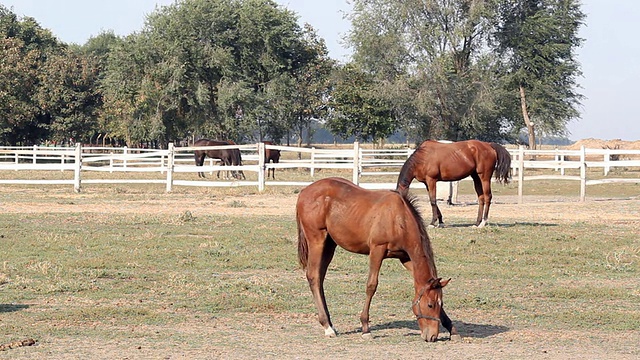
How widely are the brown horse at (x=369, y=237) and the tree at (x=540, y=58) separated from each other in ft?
140

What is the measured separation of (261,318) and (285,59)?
46672mm

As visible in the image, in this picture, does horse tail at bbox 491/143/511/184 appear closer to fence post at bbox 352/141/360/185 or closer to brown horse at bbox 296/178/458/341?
fence post at bbox 352/141/360/185

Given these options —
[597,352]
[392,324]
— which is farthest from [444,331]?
[597,352]

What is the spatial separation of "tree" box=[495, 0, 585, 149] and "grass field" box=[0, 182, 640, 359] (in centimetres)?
3239

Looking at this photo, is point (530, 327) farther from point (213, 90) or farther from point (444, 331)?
point (213, 90)

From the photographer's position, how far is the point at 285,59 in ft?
180

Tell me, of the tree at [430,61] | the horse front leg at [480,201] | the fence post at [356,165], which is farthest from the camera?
the tree at [430,61]

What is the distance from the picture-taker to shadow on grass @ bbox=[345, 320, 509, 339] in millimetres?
8414

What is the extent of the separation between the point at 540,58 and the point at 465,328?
43.9 meters

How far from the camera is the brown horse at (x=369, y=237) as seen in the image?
7781mm

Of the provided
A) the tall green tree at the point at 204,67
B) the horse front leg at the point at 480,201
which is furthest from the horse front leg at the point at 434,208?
the tall green tree at the point at 204,67

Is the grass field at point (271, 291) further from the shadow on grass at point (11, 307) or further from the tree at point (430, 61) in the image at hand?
the tree at point (430, 61)

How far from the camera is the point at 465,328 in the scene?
28.5 feet

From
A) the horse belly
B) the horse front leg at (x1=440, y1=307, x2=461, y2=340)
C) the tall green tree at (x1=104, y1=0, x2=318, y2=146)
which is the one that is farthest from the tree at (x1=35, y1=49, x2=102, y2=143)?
the horse front leg at (x1=440, y1=307, x2=461, y2=340)
